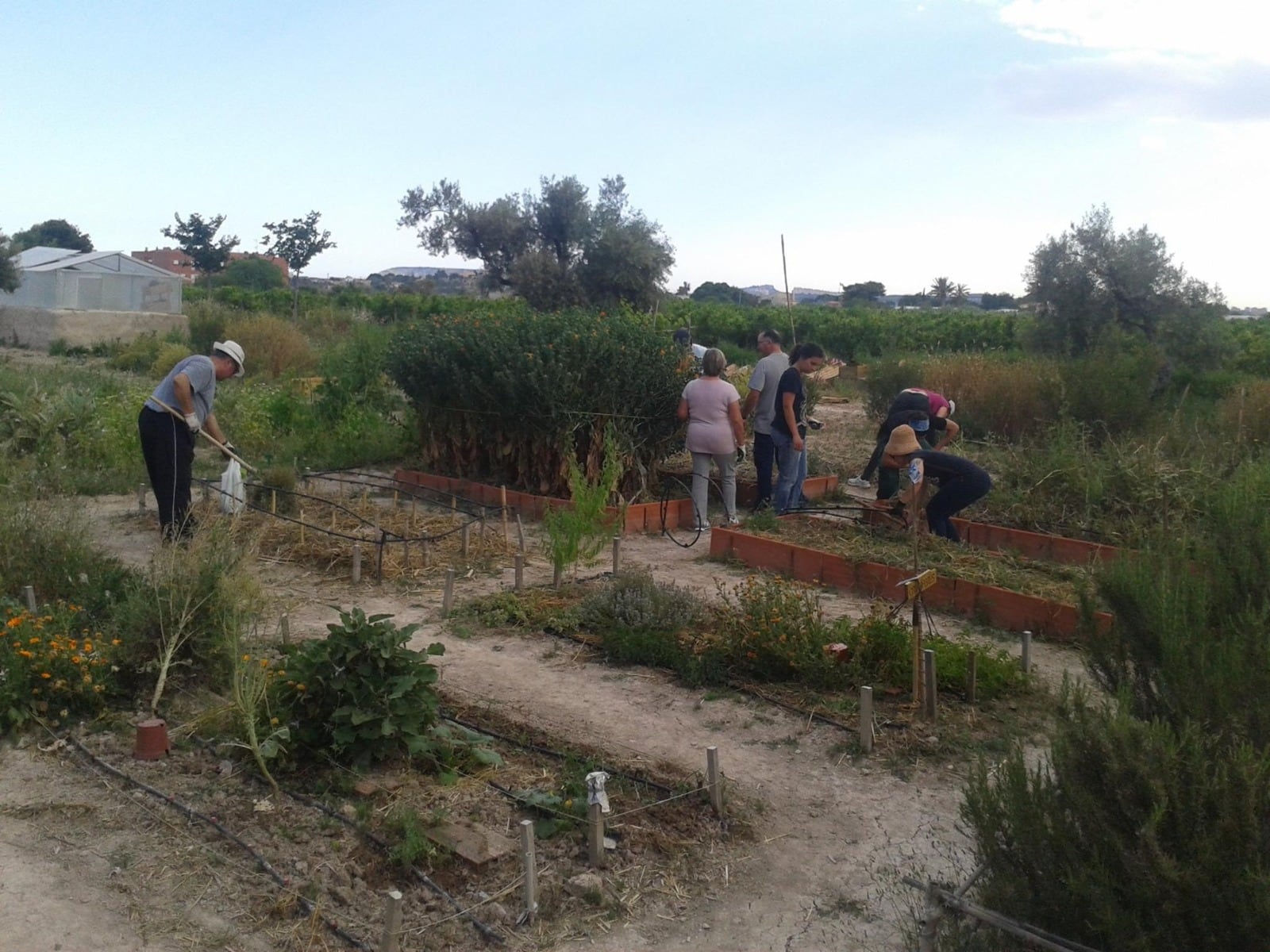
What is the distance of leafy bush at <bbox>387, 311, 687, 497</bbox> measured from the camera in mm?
10547

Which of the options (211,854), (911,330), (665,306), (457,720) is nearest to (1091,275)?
(911,330)

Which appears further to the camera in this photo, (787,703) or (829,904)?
(787,703)

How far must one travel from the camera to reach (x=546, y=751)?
515cm

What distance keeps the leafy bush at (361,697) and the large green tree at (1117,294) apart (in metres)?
19.8

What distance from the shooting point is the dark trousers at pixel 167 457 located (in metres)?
8.28

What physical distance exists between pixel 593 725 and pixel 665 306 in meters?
35.6

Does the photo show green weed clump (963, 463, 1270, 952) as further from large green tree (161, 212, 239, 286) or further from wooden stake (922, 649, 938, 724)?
large green tree (161, 212, 239, 286)

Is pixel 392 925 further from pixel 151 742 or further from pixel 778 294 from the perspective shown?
pixel 778 294

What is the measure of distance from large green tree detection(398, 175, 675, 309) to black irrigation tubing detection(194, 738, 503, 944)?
32.2m

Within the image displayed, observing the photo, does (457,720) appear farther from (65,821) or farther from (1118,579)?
(1118,579)

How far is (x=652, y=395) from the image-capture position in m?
10.8

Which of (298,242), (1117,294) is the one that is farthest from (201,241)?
(1117,294)

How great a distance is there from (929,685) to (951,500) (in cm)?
331

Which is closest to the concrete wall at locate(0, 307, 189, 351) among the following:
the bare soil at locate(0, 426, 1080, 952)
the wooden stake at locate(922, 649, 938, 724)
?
the bare soil at locate(0, 426, 1080, 952)
